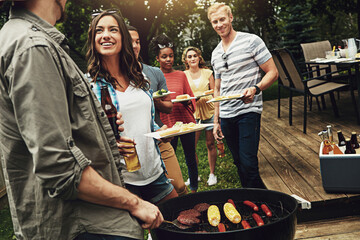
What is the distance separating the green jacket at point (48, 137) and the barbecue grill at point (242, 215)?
1.69 ft

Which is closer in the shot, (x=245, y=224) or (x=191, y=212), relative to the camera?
(x=245, y=224)

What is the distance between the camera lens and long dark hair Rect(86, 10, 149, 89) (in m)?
2.53

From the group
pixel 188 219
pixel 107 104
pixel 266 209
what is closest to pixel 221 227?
pixel 188 219

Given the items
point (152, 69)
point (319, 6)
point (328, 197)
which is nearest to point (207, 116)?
point (152, 69)

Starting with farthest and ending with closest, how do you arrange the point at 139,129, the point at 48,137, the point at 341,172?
1. the point at 341,172
2. the point at 139,129
3. the point at 48,137

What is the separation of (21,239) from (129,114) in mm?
1251

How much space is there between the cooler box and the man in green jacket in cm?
267

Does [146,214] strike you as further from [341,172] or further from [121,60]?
[341,172]

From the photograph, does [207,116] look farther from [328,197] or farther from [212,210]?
[212,210]

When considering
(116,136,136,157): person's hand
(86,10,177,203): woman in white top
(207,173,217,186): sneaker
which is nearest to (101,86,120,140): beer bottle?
(86,10,177,203): woman in white top

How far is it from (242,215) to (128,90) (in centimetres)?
114

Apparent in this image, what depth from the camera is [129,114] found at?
246 centimetres

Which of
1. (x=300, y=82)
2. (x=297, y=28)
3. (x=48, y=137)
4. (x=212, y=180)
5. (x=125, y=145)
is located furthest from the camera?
(x=297, y=28)

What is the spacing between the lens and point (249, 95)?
11.9 ft
